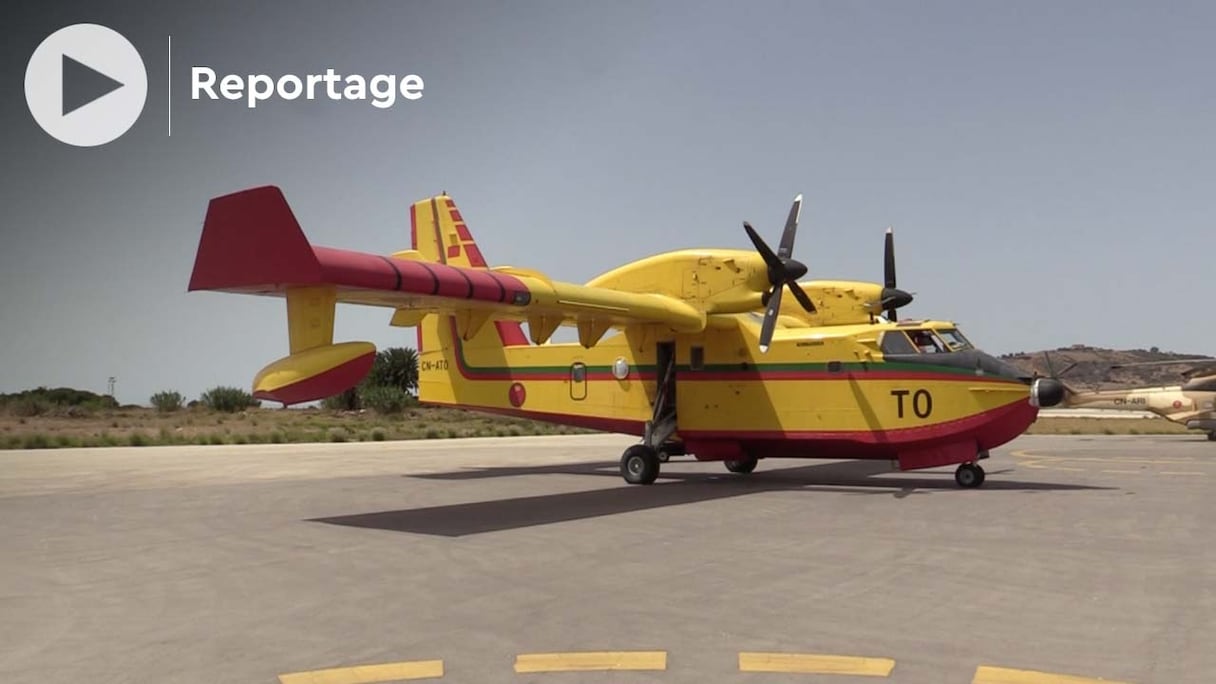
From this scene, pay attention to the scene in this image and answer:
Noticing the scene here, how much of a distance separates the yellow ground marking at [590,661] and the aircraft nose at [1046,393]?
12.6 m

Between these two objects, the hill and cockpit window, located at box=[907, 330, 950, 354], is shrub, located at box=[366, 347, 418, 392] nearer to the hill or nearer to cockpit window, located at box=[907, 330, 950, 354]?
cockpit window, located at box=[907, 330, 950, 354]

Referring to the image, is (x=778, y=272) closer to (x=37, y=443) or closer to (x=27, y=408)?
(x=37, y=443)

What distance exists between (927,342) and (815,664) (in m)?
13.0

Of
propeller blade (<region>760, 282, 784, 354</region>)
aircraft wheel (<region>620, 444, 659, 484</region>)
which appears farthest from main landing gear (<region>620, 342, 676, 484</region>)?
propeller blade (<region>760, 282, 784, 354</region>)

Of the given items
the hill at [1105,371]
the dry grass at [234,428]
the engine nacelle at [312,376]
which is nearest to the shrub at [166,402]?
the dry grass at [234,428]

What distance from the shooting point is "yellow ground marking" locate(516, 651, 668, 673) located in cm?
572

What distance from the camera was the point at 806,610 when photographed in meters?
7.25

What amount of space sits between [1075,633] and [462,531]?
7.33 m

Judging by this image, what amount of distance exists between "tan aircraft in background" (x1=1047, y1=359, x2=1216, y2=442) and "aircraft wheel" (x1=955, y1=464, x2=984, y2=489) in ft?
73.9

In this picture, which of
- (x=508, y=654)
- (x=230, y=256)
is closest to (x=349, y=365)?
(x=230, y=256)

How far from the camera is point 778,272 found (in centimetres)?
1834

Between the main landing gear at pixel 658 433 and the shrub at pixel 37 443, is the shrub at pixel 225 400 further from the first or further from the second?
the main landing gear at pixel 658 433

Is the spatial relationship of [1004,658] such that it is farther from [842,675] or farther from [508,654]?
[508,654]

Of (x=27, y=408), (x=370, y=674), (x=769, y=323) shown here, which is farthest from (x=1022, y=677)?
(x=27, y=408)
